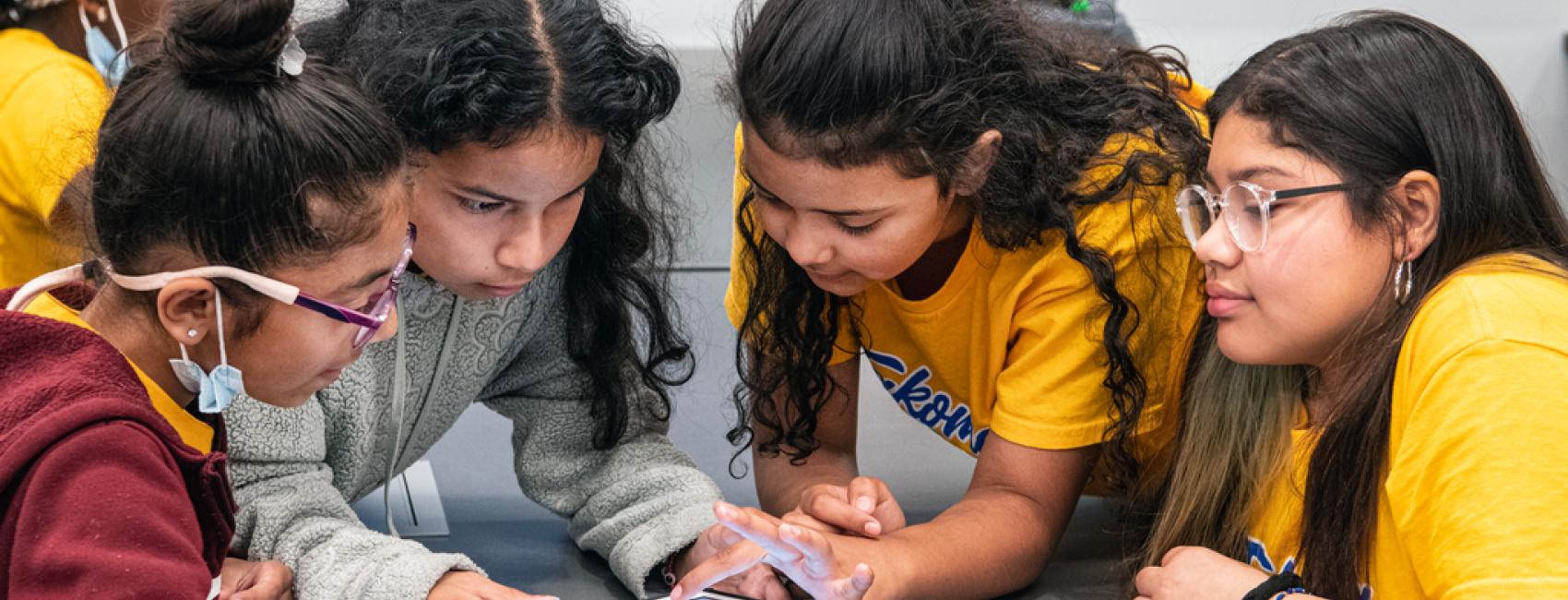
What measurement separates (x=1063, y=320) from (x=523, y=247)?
410 mm

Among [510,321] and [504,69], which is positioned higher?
[504,69]

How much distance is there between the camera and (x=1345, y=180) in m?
1.03

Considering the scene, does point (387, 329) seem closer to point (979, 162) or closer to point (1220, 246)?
point (979, 162)

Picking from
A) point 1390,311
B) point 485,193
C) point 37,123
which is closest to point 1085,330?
point 1390,311

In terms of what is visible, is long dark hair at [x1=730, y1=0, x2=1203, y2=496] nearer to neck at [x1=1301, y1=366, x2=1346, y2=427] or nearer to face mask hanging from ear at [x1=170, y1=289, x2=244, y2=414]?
neck at [x1=1301, y1=366, x2=1346, y2=427]

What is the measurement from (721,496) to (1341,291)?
547mm

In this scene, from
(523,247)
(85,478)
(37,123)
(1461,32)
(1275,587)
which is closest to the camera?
(85,478)

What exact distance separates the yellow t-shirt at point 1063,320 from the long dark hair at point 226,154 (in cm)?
51

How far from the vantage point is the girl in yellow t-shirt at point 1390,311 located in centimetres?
89

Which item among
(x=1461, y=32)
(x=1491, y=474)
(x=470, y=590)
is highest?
(x=1491, y=474)

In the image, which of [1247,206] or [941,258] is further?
[941,258]

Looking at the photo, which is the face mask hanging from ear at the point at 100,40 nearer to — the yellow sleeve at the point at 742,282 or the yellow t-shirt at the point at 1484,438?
the yellow sleeve at the point at 742,282

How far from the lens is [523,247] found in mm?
1146

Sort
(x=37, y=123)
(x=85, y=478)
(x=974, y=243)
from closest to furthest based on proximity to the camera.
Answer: (x=85, y=478)
(x=974, y=243)
(x=37, y=123)
